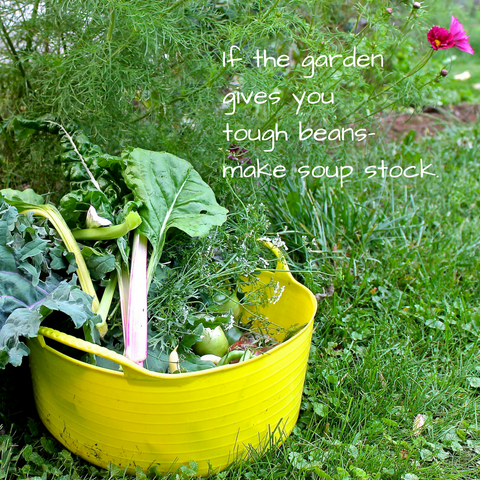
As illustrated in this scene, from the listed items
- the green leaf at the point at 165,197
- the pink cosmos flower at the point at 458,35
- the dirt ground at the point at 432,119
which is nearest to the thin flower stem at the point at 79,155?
the green leaf at the point at 165,197

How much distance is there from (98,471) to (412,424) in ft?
3.32

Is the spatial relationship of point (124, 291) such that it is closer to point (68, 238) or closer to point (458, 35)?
point (68, 238)

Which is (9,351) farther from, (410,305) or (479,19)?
(479,19)

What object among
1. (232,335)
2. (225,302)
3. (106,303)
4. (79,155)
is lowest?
(232,335)

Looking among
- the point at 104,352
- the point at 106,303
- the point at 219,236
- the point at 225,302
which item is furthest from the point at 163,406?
the point at 219,236

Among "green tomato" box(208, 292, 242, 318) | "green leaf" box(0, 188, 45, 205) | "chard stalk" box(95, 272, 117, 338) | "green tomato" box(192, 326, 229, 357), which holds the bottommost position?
"green tomato" box(192, 326, 229, 357)

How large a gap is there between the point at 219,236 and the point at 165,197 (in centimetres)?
24

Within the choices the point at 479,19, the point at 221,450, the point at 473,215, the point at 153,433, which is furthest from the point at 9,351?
the point at 479,19

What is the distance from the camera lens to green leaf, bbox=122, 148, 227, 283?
5.26 ft

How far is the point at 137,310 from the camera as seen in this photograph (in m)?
1.46

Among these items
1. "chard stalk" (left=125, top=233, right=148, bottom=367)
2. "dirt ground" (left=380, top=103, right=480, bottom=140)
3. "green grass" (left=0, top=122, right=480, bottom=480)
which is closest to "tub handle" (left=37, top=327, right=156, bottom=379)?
"chard stalk" (left=125, top=233, right=148, bottom=367)

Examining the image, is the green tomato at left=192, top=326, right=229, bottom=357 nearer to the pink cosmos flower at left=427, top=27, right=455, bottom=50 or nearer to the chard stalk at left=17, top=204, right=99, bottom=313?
the chard stalk at left=17, top=204, right=99, bottom=313

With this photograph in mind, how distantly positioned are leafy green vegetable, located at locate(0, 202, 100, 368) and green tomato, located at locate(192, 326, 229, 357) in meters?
0.39

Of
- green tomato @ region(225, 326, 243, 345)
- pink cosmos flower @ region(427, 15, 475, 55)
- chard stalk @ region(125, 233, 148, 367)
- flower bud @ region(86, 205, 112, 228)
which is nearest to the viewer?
chard stalk @ region(125, 233, 148, 367)
